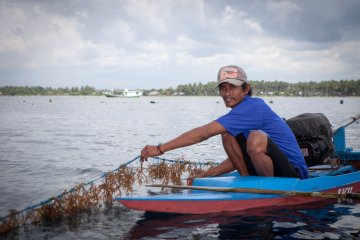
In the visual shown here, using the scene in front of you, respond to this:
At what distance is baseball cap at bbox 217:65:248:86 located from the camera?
19.9ft

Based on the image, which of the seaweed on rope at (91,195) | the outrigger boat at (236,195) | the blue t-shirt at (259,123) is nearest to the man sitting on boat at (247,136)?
the blue t-shirt at (259,123)

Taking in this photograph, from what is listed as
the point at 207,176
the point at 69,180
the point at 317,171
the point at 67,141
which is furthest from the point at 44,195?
the point at 67,141

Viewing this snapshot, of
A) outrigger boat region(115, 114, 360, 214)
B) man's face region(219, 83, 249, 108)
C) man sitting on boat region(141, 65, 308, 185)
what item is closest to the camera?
man sitting on boat region(141, 65, 308, 185)

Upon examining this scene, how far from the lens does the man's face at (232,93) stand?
6.16 m

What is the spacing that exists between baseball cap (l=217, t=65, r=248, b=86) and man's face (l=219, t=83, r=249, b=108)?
0.40 feet

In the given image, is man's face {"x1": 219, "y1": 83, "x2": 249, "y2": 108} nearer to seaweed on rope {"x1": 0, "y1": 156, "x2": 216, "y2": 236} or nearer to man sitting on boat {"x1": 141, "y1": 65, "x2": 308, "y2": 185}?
man sitting on boat {"x1": 141, "y1": 65, "x2": 308, "y2": 185}

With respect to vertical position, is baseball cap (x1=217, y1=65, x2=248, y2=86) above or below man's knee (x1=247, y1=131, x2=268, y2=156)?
above

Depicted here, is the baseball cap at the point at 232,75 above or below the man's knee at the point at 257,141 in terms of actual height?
above

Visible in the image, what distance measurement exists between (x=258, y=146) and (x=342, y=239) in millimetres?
1916

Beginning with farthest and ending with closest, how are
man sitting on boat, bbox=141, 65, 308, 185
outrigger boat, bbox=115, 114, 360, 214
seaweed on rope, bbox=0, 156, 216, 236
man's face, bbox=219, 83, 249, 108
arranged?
seaweed on rope, bbox=0, 156, 216, 236 < man's face, bbox=219, 83, 249, 108 < outrigger boat, bbox=115, 114, 360, 214 < man sitting on boat, bbox=141, 65, 308, 185

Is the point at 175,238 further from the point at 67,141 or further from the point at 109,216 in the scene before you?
the point at 67,141

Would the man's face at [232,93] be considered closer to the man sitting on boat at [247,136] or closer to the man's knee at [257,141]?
the man sitting on boat at [247,136]

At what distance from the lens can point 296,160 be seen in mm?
6617

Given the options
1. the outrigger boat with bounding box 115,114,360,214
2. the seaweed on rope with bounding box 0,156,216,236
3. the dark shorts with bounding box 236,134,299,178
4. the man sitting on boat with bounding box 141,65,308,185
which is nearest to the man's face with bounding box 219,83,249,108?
the man sitting on boat with bounding box 141,65,308,185
